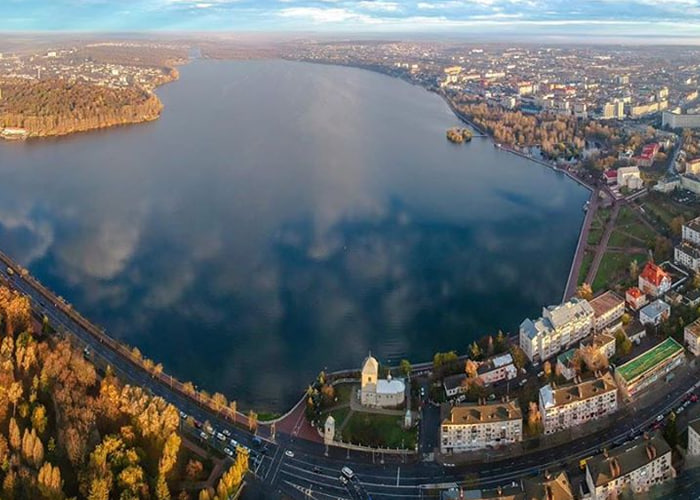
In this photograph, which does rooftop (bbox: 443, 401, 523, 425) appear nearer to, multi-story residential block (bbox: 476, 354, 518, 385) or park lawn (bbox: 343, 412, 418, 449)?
park lawn (bbox: 343, 412, 418, 449)

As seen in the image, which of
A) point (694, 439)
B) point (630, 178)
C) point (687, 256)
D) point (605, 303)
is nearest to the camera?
point (694, 439)

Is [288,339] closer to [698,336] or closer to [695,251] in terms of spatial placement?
[698,336]

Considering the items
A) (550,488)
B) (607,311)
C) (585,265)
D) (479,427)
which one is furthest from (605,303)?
(550,488)

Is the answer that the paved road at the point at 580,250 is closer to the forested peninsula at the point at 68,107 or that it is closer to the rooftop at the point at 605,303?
the rooftop at the point at 605,303

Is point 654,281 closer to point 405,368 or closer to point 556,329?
point 556,329

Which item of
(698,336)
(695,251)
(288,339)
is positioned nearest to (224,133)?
(288,339)

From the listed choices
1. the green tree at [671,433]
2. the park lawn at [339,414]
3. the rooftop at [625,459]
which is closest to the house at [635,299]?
the green tree at [671,433]

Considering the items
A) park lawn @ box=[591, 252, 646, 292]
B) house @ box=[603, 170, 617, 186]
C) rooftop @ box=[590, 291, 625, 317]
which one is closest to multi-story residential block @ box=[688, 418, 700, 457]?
rooftop @ box=[590, 291, 625, 317]
